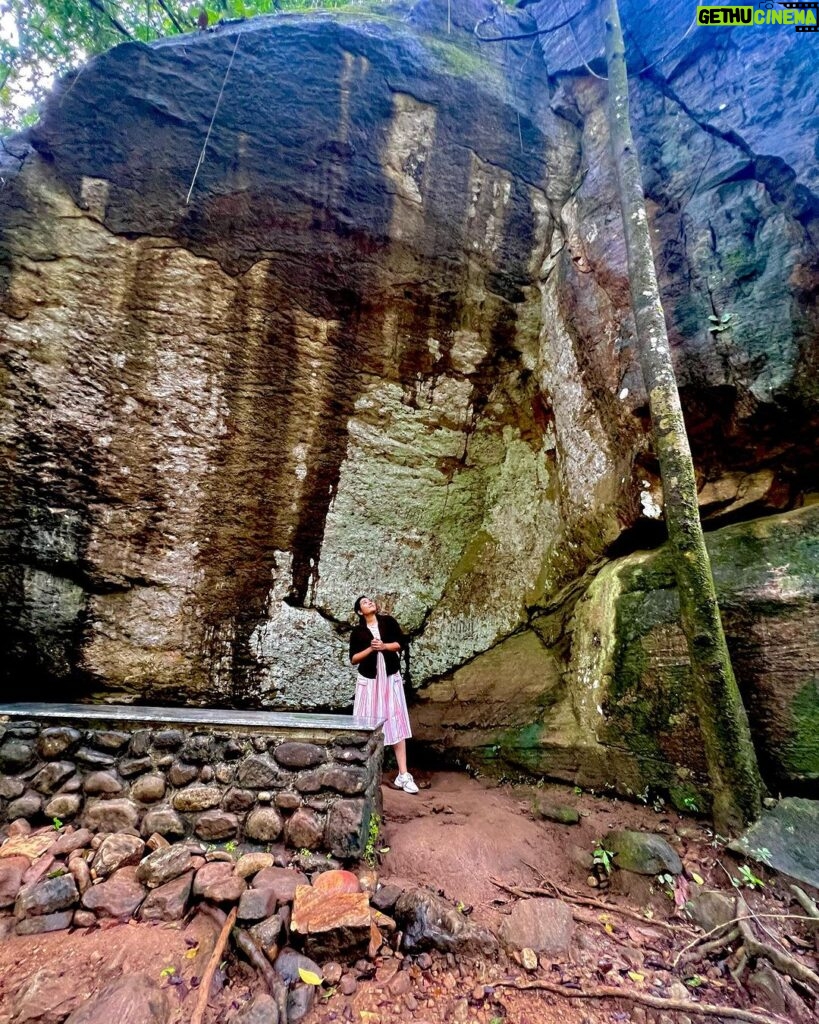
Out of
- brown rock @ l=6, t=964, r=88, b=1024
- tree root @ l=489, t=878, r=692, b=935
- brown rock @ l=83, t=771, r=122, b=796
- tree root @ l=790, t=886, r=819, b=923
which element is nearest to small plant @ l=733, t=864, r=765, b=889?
tree root @ l=790, t=886, r=819, b=923

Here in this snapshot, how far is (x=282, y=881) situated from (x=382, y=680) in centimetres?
189

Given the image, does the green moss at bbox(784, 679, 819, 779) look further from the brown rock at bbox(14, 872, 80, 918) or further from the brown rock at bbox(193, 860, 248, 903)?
the brown rock at bbox(14, 872, 80, 918)

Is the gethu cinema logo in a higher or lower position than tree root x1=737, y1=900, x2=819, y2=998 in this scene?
higher

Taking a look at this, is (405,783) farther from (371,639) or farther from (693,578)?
(693,578)

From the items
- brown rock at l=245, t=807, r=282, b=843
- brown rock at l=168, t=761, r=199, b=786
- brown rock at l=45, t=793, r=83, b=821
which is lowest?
brown rock at l=245, t=807, r=282, b=843

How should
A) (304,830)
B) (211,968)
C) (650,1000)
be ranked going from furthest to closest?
(304,830) < (211,968) < (650,1000)

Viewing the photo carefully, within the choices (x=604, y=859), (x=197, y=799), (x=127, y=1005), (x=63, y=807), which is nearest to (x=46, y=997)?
(x=127, y=1005)

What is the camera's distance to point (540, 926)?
8.55 feet

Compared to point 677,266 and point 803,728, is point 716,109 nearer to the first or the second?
point 677,266

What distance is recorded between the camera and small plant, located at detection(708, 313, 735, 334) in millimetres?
4468

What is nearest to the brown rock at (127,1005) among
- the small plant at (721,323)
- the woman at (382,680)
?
the woman at (382,680)

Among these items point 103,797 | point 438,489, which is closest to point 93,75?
A: point 438,489

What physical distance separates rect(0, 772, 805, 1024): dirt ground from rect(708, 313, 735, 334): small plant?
4.29 meters

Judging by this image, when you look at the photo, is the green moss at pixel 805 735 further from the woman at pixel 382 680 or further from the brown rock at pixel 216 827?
the brown rock at pixel 216 827
